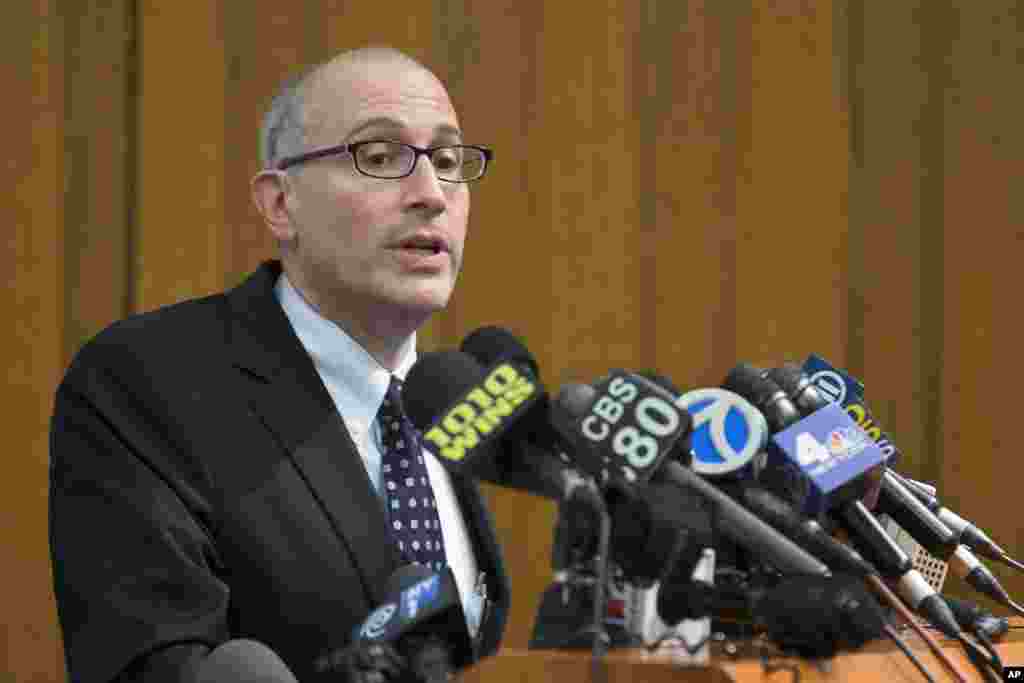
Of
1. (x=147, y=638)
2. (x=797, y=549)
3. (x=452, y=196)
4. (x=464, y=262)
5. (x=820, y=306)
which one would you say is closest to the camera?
(x=797, y=549)

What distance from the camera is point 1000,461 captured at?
128 inches

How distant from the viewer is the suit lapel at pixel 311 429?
1.71m

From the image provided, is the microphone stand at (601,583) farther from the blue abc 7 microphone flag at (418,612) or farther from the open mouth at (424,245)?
the open mouth at (424,245)

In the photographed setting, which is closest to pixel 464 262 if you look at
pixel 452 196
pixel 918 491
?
pixel 452 196

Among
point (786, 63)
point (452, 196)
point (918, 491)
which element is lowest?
point (918, 491)

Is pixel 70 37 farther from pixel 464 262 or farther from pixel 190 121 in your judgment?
pixel 464 262

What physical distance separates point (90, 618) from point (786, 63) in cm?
222

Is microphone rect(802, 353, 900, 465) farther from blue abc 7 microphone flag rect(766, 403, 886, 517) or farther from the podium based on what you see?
the podium

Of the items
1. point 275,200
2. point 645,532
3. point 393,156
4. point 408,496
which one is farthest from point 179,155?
point 645,532

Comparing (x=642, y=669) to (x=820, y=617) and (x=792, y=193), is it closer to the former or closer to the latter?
(x=820, y=617)

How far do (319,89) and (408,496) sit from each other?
0.57m

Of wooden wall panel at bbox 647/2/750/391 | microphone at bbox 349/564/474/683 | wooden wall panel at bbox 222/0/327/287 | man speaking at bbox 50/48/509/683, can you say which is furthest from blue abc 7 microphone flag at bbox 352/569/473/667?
wooden wall panel at bbox 647/2/750/391

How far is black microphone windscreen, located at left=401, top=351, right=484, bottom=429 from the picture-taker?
1.21m

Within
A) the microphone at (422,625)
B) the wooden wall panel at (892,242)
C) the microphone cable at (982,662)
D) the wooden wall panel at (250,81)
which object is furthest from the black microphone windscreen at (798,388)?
the wooden wall panel at (892,242)
